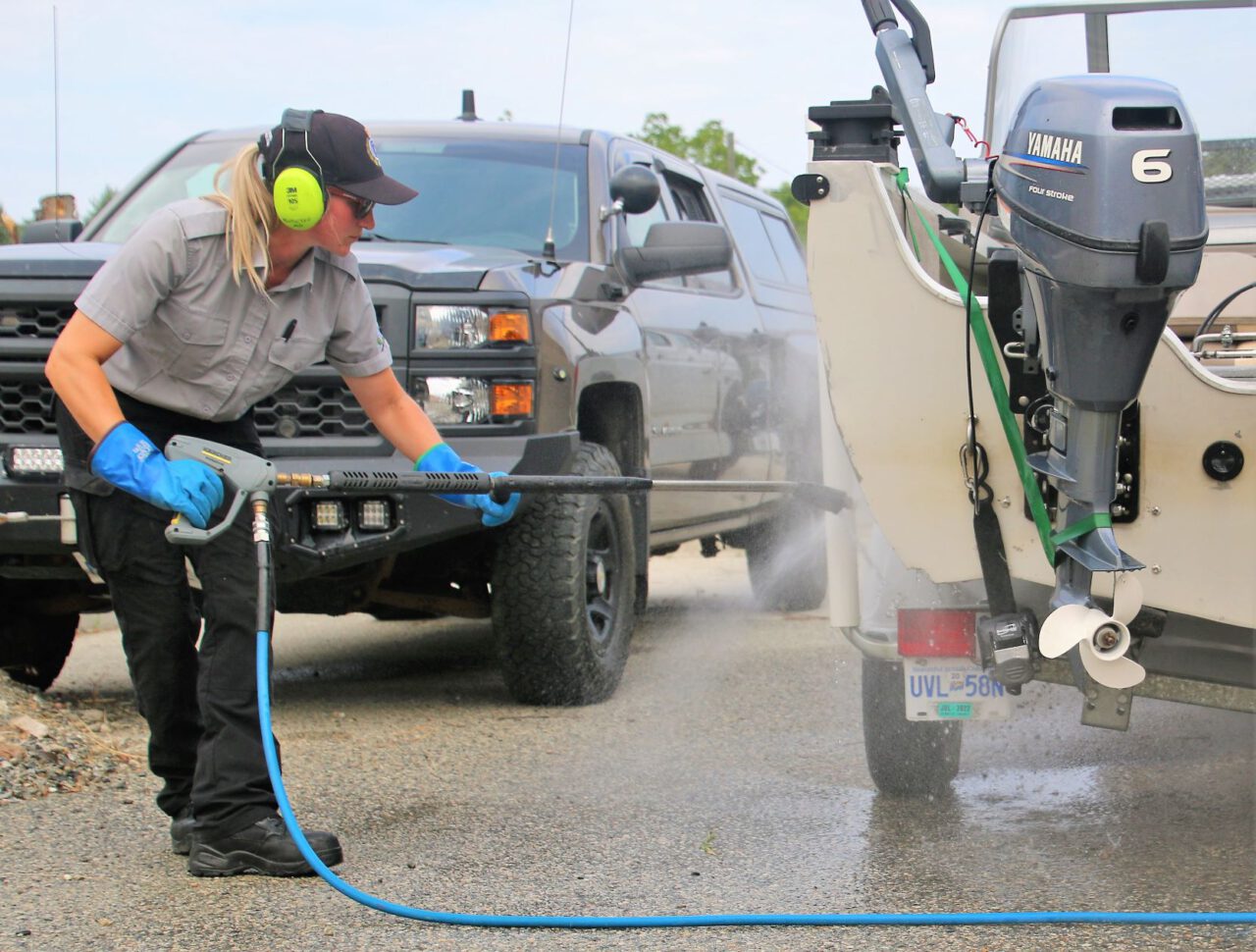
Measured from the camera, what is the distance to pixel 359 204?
4.25 meters

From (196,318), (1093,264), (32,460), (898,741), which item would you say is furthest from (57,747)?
(1093,264)

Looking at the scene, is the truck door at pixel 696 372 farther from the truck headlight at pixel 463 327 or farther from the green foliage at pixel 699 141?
the green foliage at pixel 699 141

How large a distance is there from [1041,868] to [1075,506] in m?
1.05

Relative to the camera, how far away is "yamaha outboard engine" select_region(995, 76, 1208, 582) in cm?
330

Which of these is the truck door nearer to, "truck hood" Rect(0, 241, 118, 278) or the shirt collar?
"truck hood" Rect(0, 241, 118, 278)

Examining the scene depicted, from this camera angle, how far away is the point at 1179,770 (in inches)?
209

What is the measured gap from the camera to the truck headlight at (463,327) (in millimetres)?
5773

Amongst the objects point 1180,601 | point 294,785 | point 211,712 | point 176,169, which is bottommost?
point 294,785

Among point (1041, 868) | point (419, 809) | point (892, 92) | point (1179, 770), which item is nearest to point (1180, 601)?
point (1041, 868)

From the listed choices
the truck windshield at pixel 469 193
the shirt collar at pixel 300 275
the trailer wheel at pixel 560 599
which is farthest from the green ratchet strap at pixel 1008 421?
the truck windshield at pixel 469 193

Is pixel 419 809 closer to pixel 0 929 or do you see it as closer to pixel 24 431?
pixel 0 929

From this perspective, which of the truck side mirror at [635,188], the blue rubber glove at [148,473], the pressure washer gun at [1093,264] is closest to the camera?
the pressure washer gun at [1093,264]

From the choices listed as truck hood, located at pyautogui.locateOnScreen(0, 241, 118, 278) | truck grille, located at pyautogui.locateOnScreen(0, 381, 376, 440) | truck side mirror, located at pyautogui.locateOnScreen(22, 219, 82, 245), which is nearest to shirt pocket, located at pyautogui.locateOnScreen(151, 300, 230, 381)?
truck grille, located at pyautogui.locateOnScreen(0, 381, 376, 440)

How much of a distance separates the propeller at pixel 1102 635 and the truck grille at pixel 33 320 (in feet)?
11.6
